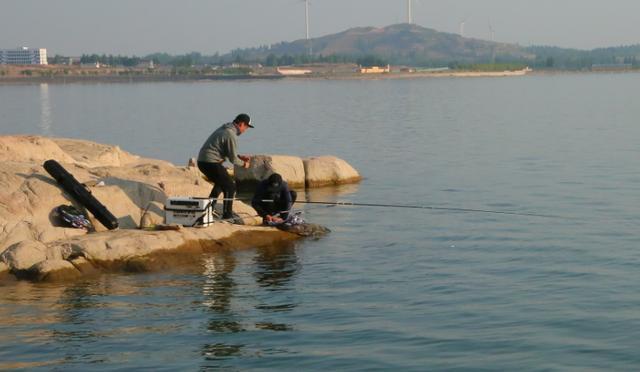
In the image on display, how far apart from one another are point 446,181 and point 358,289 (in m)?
13.0

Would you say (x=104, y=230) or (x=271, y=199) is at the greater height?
(x=271, y=199)

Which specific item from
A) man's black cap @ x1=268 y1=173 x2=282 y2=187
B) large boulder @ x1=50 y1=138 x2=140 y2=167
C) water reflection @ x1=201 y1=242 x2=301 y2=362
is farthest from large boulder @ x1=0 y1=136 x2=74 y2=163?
water reflection @ x1=201 y1=242 x2=301 y2=362

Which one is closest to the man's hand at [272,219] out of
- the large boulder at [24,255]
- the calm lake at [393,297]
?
the calm lake at [393,297]

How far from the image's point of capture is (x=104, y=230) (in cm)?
1648

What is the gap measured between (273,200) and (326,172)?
26.0 ft

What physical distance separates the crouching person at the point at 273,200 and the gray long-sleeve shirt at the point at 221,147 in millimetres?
843

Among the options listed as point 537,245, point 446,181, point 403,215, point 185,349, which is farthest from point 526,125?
point 185,349

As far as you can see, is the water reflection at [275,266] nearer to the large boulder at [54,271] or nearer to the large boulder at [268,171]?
the large boulder at [54,271]

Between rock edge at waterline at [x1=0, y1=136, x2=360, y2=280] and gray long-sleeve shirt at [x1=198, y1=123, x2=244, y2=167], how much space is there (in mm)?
1048

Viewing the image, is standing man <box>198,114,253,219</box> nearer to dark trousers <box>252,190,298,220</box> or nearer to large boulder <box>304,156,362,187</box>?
dark trousers <box>252,190,298,220</box>

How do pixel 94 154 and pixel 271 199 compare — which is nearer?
pixel 271 199

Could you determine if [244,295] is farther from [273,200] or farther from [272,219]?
[273,200]

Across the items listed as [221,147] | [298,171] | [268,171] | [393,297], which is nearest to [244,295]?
[393,297]

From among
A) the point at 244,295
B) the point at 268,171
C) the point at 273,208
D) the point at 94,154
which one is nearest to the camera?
the point at 244,295
